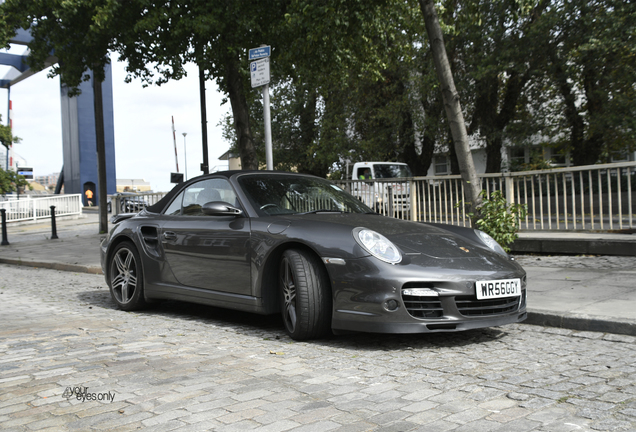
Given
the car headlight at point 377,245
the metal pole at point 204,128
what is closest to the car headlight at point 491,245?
the car headlight at point 377,245

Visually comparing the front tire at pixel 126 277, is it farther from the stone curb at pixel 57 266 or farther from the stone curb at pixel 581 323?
the stone curb at pixel 57 266

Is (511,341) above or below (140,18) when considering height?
below

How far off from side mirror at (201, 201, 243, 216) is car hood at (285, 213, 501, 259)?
0.54 meters

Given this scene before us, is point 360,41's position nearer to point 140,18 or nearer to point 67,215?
point 140,18

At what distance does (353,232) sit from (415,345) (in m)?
0.97

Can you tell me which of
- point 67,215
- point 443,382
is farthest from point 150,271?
point 67,215

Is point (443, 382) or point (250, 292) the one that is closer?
point (443, 382)

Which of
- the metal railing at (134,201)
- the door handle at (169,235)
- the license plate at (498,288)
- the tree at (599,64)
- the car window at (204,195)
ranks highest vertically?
the tree at (599,64)

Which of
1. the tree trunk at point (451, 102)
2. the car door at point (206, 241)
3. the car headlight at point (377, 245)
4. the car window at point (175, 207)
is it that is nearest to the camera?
the car headlight at point (377, 245)

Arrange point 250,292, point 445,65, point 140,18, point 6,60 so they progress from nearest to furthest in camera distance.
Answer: point 250,292 → point 445,65 → point 140,18 → point 6,60

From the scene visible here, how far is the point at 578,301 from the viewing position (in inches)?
219

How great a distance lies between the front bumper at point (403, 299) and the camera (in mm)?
4098

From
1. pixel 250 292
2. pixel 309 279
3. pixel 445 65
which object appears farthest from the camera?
pixel 445 65

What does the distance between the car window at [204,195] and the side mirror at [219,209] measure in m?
0.14
